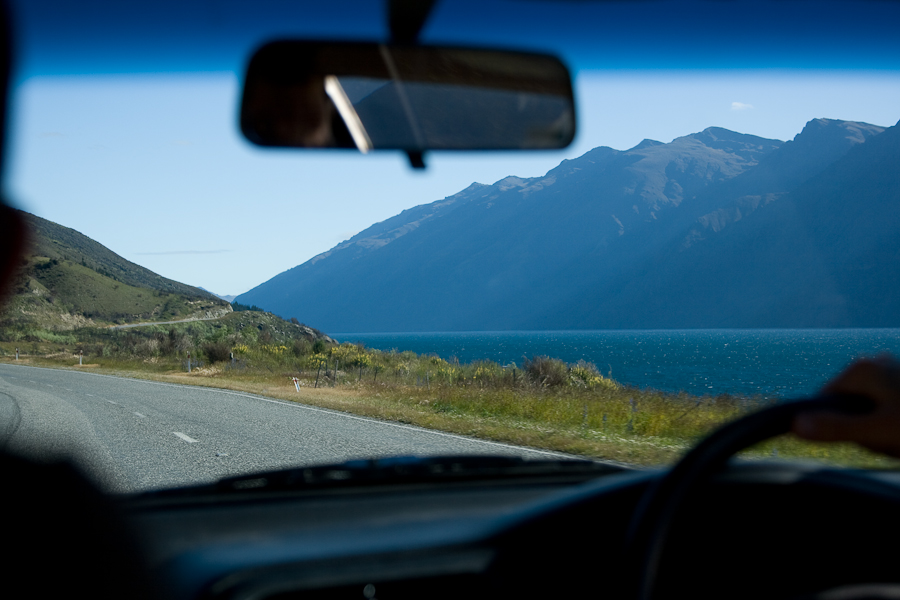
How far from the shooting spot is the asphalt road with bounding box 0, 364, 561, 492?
27.1 ft

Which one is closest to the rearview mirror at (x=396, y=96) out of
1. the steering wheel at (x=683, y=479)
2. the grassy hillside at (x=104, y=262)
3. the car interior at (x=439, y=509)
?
the car interior at (x=439, y=509)

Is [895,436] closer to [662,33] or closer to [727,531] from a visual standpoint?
[727,531]

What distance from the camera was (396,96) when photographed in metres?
2.58

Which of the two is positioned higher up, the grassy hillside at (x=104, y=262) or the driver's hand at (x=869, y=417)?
the grassy hillside at (x=104, y=262)

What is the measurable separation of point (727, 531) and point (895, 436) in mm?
762

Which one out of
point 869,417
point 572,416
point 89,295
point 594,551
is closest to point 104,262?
point 89,295

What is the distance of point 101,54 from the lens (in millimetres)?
5070

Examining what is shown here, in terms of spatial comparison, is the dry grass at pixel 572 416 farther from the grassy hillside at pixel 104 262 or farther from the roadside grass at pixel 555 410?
the grassy hillside at pixel 104 262

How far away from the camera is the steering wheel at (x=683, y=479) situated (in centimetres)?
127

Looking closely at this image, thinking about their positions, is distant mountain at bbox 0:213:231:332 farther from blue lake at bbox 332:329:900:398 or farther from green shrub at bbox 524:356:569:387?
green shrub at bbox 524:356:569:387

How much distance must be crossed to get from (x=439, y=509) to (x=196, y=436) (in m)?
9.11

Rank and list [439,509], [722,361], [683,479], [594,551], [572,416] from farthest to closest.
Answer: [722,361] → [572,416] → [439,509] → [594,551] → [683,479]

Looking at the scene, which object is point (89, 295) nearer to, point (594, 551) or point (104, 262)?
point (104, 262)

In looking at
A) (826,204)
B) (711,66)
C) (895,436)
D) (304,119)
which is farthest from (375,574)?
(826,204)
